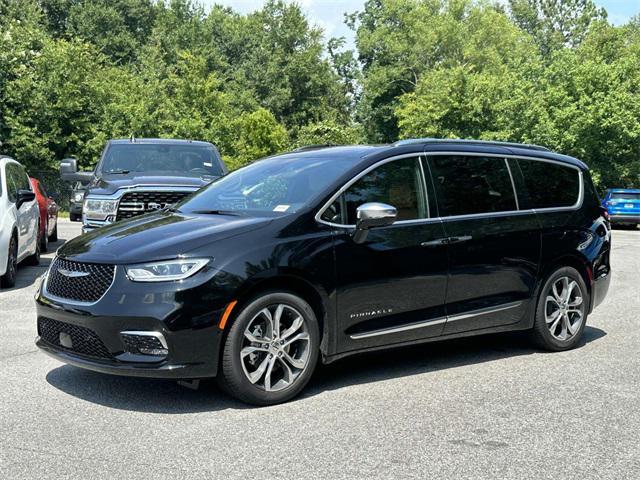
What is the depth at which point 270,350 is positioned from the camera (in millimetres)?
5316

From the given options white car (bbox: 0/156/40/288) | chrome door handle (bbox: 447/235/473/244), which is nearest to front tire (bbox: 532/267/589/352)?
chrome door handle (bbox: 447/235/473/244)

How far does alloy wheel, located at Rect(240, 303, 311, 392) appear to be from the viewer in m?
5.27

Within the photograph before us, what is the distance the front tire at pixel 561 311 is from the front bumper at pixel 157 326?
10.4ft

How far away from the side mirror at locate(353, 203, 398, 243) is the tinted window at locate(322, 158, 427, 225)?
0.34 feet

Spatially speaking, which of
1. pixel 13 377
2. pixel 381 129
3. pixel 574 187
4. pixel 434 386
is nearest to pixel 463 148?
pixel 574 187

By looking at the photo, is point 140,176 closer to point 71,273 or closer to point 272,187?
point 272,187

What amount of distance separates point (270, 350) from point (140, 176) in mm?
5916

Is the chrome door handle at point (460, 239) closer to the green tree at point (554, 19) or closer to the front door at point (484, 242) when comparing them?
the front door at point (484, 242)

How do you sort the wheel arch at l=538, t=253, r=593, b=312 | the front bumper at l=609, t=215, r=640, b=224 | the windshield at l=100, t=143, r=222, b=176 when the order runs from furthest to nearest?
the front bumper at l=609, t=215, r=640, b=224, the windshield at l=100, t=143, r=222, b=176, the wheel arch at l=538, t=253, r=593, b=312

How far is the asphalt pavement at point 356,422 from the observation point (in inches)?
164

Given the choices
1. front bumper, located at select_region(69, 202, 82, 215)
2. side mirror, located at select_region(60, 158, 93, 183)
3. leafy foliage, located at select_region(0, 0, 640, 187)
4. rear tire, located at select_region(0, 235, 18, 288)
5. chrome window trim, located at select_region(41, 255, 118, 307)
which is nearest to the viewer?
chrome window trim, located at select_region(41, 255, 118, 307)

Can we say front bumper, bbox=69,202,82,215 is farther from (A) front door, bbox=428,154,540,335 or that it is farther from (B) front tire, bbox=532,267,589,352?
(B) front tire, bbox=532,267,589,352

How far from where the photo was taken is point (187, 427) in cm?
482

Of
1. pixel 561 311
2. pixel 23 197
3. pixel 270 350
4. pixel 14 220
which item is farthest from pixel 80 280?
pixel 23 197
